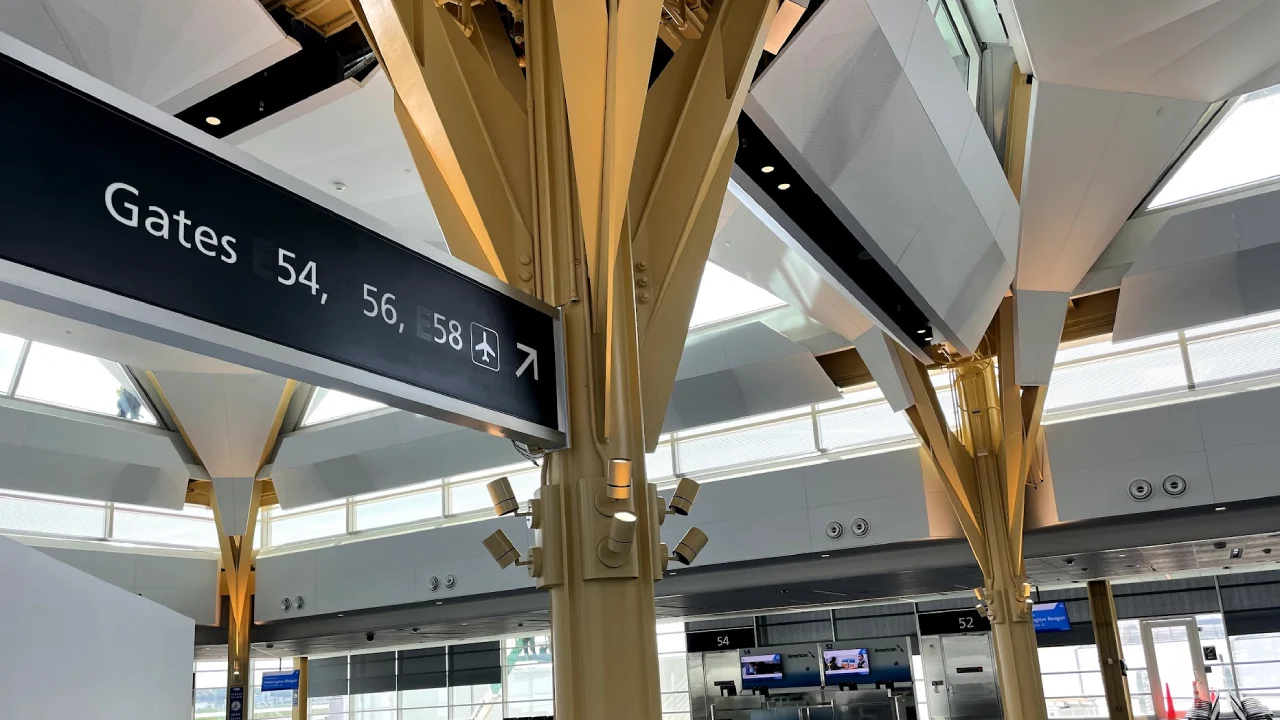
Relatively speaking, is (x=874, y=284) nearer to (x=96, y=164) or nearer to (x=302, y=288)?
(x=302, y=288)

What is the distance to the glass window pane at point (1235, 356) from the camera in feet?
58.4

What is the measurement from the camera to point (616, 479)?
4965 millimetres

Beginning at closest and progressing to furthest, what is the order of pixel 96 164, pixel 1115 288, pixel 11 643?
pixel 96 164
pixel 11 643
pixel 1115 288

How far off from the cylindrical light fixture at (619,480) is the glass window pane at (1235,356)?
56.1ft

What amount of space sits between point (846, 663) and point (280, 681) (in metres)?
19.8

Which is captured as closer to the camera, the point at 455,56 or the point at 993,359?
the point at 455,56

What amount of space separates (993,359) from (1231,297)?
14.3ft

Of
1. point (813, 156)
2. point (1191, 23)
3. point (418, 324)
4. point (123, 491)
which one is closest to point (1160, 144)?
point (1191, 23)

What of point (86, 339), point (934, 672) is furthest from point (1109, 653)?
point (86, 339)

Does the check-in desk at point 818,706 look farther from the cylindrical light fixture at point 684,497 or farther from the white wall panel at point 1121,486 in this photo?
the cylindrical light fixture at point 684,497

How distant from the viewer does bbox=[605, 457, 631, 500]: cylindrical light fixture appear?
4.96 metres

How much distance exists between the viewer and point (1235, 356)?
18.1 metres

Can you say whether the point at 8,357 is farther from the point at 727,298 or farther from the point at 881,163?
the point at 881,163

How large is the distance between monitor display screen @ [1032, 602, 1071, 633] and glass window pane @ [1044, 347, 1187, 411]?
14.2 m
